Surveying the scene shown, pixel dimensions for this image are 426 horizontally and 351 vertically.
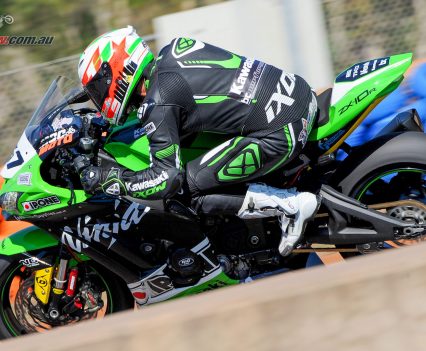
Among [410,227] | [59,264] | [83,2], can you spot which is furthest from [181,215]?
[83,2]

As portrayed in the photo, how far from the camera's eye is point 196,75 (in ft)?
14.1

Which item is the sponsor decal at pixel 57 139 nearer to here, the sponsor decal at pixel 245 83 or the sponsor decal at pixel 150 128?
the sponsor decal at pixel 150 128

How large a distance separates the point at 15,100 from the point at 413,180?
4.34m

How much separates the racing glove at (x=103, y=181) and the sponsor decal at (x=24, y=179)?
1.29ft

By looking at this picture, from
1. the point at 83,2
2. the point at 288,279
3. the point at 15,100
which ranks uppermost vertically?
the point at 288,279

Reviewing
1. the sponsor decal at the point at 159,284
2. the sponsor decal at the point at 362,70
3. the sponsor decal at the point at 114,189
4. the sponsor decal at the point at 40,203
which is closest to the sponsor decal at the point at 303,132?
the sponsor decal at the point at 362,70

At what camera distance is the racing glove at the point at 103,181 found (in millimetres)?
4266

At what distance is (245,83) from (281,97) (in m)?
0.22

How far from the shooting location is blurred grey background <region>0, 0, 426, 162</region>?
7.29 metres

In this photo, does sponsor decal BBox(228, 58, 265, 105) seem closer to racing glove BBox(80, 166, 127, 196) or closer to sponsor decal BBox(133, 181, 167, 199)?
sponsor decal BBox(133, 181, 167, 199)

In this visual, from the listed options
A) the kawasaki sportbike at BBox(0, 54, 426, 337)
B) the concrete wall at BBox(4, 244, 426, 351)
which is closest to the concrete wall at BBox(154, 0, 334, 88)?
the kawasaki sportbike at BBox(0, 54, 426, 337)

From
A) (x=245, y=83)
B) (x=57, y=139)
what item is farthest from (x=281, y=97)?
(x=57, y=139)

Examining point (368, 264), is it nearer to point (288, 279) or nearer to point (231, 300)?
point (288, 279)

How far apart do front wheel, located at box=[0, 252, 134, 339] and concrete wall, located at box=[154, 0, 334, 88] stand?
325cm
